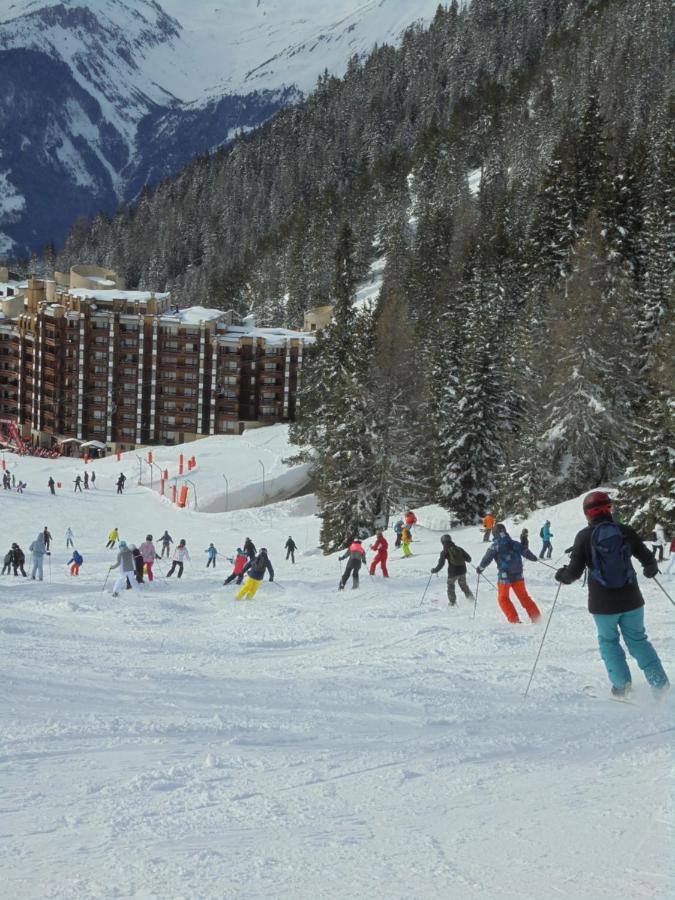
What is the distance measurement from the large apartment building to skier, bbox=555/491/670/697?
85456 mm

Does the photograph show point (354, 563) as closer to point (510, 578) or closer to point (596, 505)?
point (510, 578)

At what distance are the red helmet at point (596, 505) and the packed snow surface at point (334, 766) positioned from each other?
4.75ft

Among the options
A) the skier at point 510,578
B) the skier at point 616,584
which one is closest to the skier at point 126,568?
the skier at point 510,578

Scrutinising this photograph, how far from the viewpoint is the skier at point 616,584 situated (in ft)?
22.1

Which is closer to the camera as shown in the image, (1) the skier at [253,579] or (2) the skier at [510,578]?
(2) the skier at [510,578]

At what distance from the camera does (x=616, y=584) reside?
6750mm

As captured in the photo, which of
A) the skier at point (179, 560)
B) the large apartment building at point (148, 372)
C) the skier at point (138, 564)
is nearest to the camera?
the skier at point (138, 564)

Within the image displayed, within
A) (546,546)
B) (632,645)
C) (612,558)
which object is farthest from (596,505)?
(546,546)

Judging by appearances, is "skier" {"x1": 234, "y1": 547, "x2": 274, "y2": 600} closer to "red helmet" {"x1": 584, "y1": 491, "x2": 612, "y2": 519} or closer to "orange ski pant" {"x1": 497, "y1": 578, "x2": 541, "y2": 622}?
"orange ski pant" {"x1": 497, "y1": 578, "x2": 541, "y2": 622}

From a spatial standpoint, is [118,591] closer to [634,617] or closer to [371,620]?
[371,620]

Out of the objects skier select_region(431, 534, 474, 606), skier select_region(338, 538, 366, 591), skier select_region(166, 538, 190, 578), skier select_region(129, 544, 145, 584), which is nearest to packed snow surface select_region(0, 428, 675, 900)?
skier select_region(431, 534, 474, 606)

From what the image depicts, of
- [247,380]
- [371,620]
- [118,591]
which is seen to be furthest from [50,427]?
[371,620]

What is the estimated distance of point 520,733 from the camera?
19.8 feet

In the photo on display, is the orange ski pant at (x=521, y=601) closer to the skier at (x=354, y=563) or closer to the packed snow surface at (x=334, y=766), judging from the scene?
the packed snow surface at (x=334, y=766)
